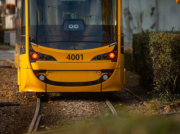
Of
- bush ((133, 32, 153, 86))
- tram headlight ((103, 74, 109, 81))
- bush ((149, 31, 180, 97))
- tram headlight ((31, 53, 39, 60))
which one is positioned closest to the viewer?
bush ((149, 31, 180, 97))

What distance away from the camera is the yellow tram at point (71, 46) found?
7.63m

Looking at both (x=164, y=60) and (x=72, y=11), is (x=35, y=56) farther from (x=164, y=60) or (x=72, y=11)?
(x=164, y=60)

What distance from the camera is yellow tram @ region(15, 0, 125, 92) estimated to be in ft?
25.0

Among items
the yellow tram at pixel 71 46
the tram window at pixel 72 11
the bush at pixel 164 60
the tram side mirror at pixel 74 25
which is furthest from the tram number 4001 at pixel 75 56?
the bush at pixel 164 60

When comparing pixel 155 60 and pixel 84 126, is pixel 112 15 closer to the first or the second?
pixel 155 60

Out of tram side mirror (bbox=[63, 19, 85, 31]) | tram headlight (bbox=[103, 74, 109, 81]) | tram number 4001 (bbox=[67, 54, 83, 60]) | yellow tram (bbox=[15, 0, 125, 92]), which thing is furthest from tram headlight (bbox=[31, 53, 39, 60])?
tram headlight (bbox=[103, 74, 109, 81])

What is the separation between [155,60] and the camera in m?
7.83

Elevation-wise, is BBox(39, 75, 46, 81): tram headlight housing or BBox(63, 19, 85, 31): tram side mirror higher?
BBox(63, 19, 85, 31): tram side mirror

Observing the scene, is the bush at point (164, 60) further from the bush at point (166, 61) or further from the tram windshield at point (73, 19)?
the tram windshield at point (73, 19)

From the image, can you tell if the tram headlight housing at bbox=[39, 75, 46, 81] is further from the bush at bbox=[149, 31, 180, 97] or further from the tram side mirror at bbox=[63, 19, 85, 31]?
the bush at bbox=[149, 31, 180, 97]

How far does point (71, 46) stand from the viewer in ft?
25.3

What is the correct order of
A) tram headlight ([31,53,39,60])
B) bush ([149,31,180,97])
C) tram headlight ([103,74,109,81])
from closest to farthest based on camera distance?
bush ([149,31,180,97]), tram headlight ([31,53,39,60]), tram headlight ([103,74,109,81])

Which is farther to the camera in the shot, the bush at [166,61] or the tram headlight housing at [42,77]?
the tram headlight housing at [42,77]

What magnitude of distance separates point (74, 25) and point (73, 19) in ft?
0.45
